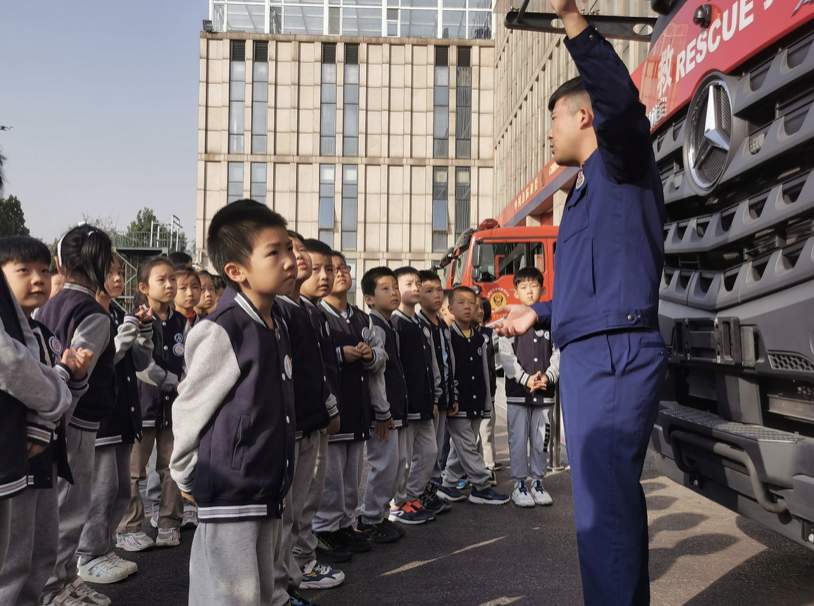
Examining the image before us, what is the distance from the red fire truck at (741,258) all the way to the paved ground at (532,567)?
91 centimetres

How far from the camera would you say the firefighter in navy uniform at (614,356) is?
259 centimetres

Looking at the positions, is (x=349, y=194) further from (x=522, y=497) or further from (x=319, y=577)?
(x=319, y=577)

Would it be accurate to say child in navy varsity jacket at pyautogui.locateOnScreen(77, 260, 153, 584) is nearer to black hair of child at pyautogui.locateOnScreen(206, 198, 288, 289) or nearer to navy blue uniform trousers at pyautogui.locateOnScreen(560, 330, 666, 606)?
black hair of child at pyautogui.locateOnScreen(206, 198, 288, 289)

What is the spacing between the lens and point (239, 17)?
1545 inches

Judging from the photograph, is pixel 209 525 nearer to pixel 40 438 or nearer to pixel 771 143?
pixel 40 438

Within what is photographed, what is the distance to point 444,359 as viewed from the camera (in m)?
6.67

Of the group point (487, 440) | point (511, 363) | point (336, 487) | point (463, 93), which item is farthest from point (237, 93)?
point (336, 487)

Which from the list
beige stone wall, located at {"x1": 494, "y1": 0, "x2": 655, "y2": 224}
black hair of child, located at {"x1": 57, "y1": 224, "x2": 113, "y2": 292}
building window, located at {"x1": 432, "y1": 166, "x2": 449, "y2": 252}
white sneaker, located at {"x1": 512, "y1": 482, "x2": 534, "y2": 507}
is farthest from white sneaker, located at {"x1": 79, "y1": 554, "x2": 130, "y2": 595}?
building window, located at {"x1": 432, "y1": 166, "x2": 449, "y2": 252}

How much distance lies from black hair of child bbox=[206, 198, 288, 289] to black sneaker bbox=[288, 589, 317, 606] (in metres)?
1.74

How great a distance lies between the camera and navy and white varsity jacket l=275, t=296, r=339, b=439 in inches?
157

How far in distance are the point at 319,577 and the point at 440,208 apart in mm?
35494

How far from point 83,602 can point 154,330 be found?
216 centimetres

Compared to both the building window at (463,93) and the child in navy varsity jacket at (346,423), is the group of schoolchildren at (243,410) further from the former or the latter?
the building window at (463,93)

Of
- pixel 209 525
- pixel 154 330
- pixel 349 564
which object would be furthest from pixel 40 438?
pixel 154 330
